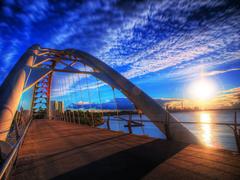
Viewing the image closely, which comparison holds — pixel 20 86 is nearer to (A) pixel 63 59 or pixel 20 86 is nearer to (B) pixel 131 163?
(B) pixel 131 163

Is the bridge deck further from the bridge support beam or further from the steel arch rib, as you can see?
the steel arch rib

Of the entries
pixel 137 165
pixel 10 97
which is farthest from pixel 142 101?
pixel 10 97

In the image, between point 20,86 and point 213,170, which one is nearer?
point 213,170

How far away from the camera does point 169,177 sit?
2787mm

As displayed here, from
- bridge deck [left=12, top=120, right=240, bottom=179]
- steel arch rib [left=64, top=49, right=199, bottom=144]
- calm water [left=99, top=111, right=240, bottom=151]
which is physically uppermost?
steel arch rib [left=64, top=49, right=199, bottom=144]

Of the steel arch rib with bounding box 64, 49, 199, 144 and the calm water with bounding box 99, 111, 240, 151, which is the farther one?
the calm water with bounding box 99, 111, 240, 151

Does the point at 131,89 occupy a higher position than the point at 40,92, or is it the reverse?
the point at 40,92

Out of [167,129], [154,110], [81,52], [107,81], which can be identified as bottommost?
[167,129]

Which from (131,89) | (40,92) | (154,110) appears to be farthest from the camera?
(40,92)

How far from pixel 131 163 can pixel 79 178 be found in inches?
49.2

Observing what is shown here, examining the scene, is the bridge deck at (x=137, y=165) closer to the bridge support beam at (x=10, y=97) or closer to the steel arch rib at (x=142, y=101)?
the bridge support beam at (x=10, y=97)

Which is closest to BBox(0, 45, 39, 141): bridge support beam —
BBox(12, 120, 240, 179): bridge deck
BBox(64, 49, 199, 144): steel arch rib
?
BBox(12, 120, 240, 179): bridge deck

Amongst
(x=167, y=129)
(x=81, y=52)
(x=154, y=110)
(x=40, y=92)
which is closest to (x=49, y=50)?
(x=81, y=52)

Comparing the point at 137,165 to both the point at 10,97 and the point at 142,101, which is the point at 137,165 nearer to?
the point at 142,101
